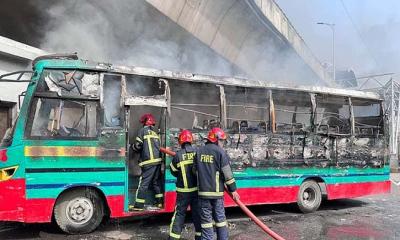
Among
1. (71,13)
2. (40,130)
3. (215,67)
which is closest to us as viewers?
(40,130)

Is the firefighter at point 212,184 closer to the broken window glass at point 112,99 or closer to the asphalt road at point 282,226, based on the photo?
the asphalt road at point 282,226

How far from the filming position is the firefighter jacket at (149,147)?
7.12 m

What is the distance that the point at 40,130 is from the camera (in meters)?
6.29

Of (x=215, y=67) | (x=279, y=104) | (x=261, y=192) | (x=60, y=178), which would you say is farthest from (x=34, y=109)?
(x=215, y=67)

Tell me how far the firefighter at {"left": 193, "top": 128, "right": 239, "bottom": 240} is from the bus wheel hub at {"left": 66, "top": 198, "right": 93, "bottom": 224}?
201cm

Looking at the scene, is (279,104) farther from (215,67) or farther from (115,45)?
(215,67)

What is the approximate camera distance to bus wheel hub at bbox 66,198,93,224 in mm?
6492

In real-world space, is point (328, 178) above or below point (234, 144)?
below

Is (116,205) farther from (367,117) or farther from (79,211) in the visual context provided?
(367,117)

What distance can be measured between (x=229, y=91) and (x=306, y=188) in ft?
9.22

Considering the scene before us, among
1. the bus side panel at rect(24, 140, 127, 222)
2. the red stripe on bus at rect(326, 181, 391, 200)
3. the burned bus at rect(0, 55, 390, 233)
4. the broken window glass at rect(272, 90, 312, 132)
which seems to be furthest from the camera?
the red stripe on bus at rect(326, 181, 391, 200)

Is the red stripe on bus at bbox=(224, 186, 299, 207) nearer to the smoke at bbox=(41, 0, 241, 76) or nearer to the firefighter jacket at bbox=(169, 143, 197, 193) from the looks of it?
the firefighter jacket at bbox=(169, 143, 197, 193)

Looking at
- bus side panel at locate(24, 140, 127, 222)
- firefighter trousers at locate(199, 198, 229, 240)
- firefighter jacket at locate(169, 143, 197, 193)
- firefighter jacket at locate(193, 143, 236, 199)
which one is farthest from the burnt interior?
firefighter trousers at locate(199, 198, 229, 240)

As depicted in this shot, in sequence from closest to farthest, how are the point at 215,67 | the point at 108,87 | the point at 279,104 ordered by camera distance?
the point at 108,87, the point at 279,104, the point at 215,67
